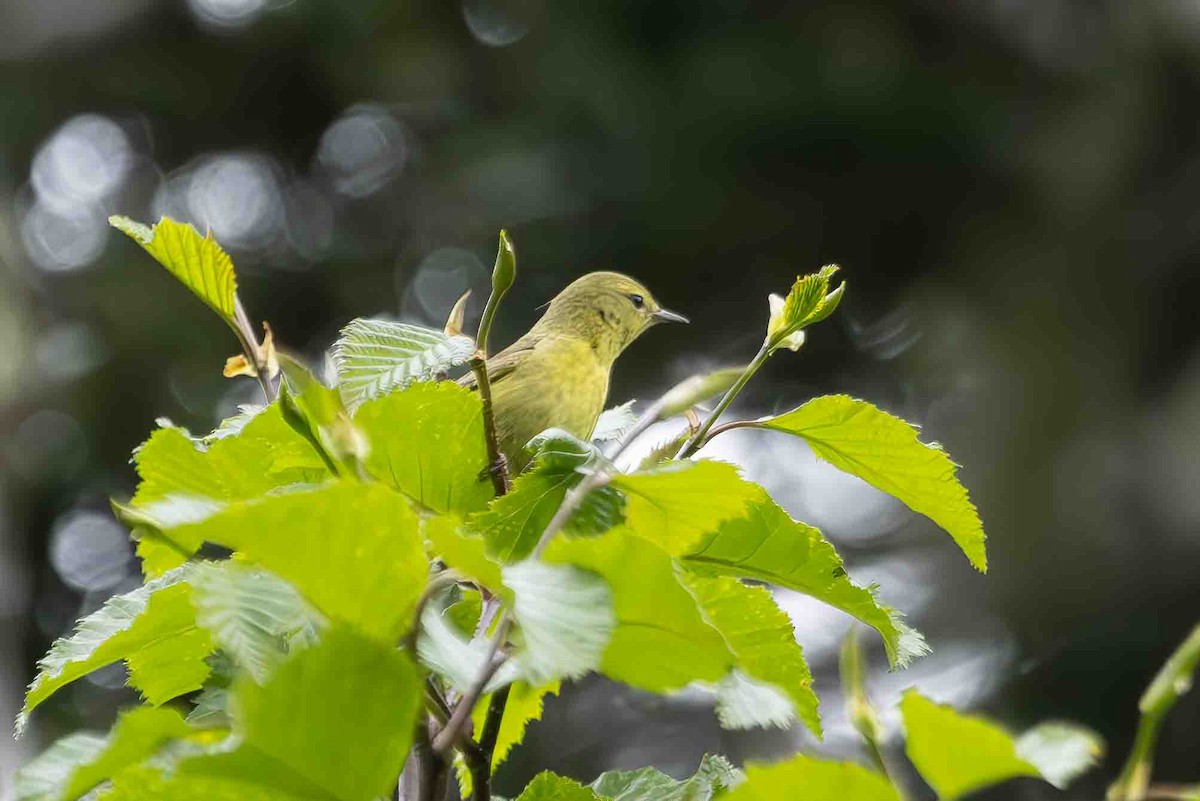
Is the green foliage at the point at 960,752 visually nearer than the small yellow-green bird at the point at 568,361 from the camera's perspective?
Yes

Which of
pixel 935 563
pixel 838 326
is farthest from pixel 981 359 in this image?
pixel 935 563

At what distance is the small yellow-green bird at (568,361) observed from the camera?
2807 mm

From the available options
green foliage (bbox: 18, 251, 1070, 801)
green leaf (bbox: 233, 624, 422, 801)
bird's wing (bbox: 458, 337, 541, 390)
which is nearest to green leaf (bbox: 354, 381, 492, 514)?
green foliage (bbox: 18, 251, 1070, 801)

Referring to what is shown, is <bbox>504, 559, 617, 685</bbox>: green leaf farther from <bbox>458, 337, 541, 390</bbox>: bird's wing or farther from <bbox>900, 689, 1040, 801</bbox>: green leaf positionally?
<bbox>458, 337, 541, 390</bbox>: bird's wing

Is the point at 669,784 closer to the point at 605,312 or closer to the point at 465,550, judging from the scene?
the point at 465,550

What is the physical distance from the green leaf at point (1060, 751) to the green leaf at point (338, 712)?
0.32 m

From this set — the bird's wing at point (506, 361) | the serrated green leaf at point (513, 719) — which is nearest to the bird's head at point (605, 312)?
the bird's wing at point (506, 361)

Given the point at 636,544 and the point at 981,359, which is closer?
the point at 636,544

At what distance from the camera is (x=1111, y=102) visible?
7.18m

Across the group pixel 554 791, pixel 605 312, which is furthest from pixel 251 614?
pixel 605 312

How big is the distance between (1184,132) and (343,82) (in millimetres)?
4431

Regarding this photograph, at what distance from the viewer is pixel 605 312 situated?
352 cm

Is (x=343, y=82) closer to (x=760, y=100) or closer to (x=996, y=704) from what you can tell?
(x=760, y=100)

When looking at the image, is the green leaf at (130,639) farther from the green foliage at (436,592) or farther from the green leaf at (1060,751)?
the green leaf at (1060,751)
